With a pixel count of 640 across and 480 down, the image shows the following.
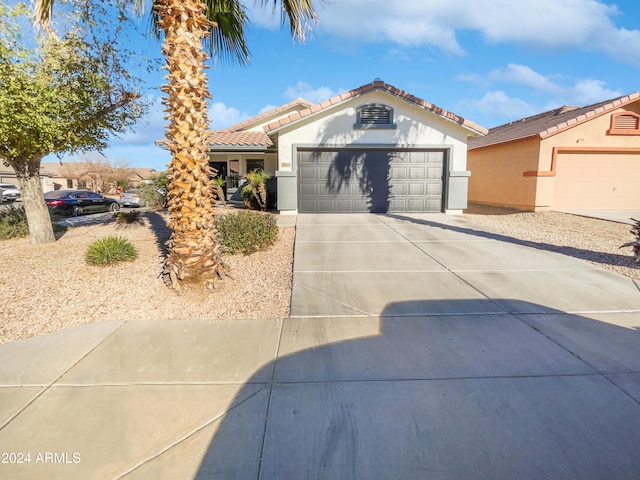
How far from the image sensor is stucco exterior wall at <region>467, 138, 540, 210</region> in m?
15.0

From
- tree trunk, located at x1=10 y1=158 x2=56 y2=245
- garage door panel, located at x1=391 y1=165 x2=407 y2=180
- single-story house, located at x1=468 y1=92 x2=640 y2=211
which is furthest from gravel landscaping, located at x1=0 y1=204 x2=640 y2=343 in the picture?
single-story house, located at x1=468 y1=92 x2=640 y2=211

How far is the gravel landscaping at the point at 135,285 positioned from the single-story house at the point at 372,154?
4.49 metres

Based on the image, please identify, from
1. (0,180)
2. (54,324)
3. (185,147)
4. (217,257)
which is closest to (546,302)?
(217,257)

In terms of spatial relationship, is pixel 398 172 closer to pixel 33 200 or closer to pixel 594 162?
pixel 594 162

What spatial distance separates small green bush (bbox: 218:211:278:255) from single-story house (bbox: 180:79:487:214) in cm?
537

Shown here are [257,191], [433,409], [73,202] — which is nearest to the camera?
[433,409]

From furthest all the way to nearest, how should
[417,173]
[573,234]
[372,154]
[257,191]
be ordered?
[257,191] < [417,173] < [372,154] < [573,234]

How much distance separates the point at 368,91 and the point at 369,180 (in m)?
3.12

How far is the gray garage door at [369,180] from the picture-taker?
13.6m

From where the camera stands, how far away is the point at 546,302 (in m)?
5.00

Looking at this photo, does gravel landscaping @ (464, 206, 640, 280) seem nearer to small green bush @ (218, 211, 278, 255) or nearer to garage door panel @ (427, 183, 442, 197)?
garage door panel @ (427, 183, 442, 197)

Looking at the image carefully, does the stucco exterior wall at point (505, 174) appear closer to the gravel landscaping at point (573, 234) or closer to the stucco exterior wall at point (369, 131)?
the gravel landscaping at point (573, 234)

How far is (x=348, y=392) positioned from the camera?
9.89ft

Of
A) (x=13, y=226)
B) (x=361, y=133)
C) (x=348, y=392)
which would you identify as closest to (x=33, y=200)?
(x=13, y=226)
